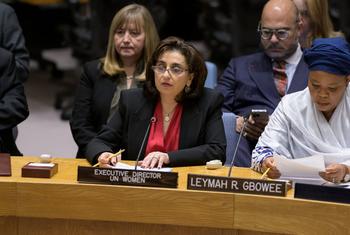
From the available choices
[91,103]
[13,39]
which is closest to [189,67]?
[91,103]

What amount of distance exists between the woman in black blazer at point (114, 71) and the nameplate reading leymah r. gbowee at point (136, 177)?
1.31 meters

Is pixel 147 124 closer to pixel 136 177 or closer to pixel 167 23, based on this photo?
pixel 136 177

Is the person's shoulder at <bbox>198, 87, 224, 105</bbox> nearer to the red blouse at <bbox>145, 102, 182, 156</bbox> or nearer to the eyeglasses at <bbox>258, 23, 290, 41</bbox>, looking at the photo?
the red blouse at <bbox>145, 102, 182, 156</bbox>

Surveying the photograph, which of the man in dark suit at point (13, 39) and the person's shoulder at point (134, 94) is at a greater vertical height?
the man in dark suit at point (13, 39)

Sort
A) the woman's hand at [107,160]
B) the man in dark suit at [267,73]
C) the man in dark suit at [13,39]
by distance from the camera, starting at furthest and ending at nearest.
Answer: the man in dark suit at [13,39], the man in dark suit at [267,73], the woman's hand at [107,160]

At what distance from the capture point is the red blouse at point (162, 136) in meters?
4.00

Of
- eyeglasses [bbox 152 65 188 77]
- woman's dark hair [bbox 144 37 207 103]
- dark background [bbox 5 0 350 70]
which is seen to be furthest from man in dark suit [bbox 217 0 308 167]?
dark background [bbox 5 0 350 70]

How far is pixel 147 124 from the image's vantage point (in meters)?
4.04

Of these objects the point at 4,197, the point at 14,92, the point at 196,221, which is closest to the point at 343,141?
the point at 196,221

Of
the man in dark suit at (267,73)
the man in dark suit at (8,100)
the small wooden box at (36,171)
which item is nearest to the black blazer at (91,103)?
the man in dark suit at (8,100)

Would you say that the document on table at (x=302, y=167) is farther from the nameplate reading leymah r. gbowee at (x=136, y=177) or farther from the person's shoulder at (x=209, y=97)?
the person's shoulder at (x=209, y=97)

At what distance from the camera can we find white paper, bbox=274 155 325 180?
343 cm

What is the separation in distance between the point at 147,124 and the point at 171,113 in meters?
0.12

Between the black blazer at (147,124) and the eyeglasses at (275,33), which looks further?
the eyeglasses at (275,33)
